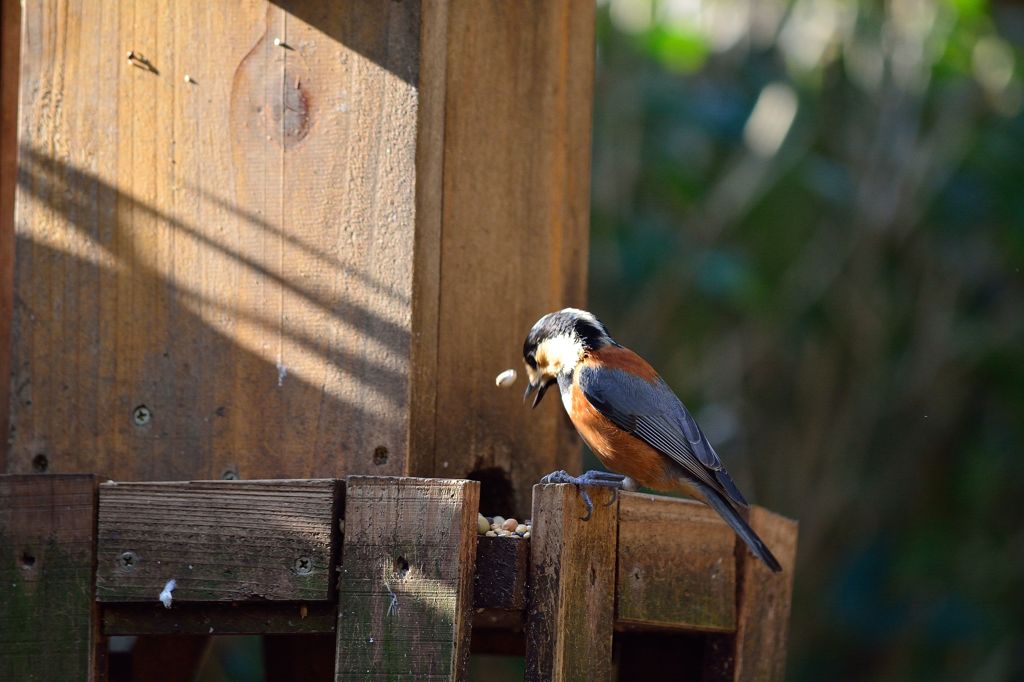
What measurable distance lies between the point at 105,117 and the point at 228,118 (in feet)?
1.12

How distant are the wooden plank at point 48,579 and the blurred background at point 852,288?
5.10 metres

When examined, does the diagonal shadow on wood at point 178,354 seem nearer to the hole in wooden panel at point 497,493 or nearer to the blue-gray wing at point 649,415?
the hole in wooden panel at point 497,493

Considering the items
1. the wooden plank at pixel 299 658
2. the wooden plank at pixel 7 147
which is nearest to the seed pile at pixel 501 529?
the wooden plank at pixel 299 658

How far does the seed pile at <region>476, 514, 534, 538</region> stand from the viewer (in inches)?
119

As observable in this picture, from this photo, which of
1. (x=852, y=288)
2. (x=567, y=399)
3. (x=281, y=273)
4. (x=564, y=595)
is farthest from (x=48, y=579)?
(x=852, y=288)

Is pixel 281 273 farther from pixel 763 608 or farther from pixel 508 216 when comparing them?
pixel 763 608

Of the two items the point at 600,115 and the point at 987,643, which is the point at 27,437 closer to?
the point at 600,115

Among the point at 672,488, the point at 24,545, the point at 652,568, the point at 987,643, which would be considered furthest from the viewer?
the point at 987,643

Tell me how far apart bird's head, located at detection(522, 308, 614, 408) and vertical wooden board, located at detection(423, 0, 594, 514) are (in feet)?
0.35

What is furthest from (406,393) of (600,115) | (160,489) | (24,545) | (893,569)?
(893,569)

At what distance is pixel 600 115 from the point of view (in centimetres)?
826

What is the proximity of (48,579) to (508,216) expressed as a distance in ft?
5.46

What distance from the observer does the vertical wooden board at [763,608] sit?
3.74m

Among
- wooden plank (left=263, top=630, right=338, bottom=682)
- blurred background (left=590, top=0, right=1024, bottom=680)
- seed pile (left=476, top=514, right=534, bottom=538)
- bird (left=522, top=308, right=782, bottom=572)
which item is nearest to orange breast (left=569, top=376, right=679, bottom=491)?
bird (left=522, top=308, right=782, bottom=572)
